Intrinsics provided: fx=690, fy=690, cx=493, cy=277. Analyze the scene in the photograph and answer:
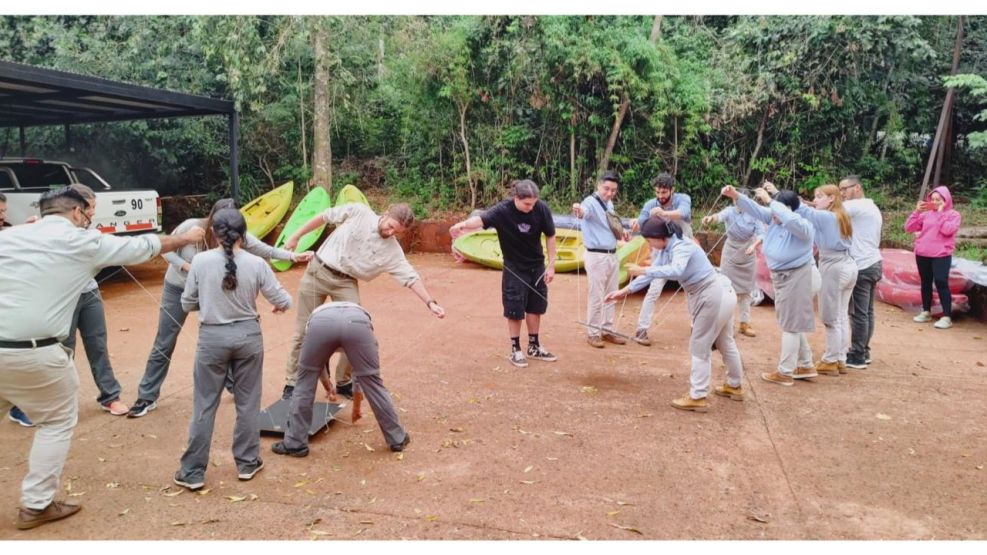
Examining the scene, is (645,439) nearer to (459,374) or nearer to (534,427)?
(534,427)

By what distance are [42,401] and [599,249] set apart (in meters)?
4.56

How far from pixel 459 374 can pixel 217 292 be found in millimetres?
2514

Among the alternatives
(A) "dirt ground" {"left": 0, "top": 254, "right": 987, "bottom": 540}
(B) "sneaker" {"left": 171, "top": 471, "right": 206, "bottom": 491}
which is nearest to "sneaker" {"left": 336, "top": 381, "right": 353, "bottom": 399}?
(A) "dirt ground" {"left": 0, "top": 254, "right": 987, "bottom": 540}

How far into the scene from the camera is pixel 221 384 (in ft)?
12.0

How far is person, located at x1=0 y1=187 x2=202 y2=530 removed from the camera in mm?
3094

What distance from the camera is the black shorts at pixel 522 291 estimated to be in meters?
5.91

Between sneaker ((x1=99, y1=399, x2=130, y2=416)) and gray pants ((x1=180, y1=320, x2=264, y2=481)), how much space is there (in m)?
1.36

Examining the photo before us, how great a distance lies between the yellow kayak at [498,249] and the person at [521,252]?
4.14m

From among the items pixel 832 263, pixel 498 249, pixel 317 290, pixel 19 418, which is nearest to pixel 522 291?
pixel 317 290

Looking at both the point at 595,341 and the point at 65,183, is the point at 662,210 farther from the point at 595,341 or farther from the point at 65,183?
the point at 65,183

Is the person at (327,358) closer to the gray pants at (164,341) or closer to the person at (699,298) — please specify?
the gray pants at (164,341)

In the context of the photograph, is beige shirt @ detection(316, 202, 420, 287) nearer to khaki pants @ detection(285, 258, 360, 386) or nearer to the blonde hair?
khaki pants @ detection(285, 258, 360, 386)

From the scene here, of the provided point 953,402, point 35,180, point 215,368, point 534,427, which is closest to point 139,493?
point 215,368

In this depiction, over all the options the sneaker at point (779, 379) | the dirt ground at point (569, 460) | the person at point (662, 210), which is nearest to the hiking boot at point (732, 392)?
the dirt ground at point (569, 460)
